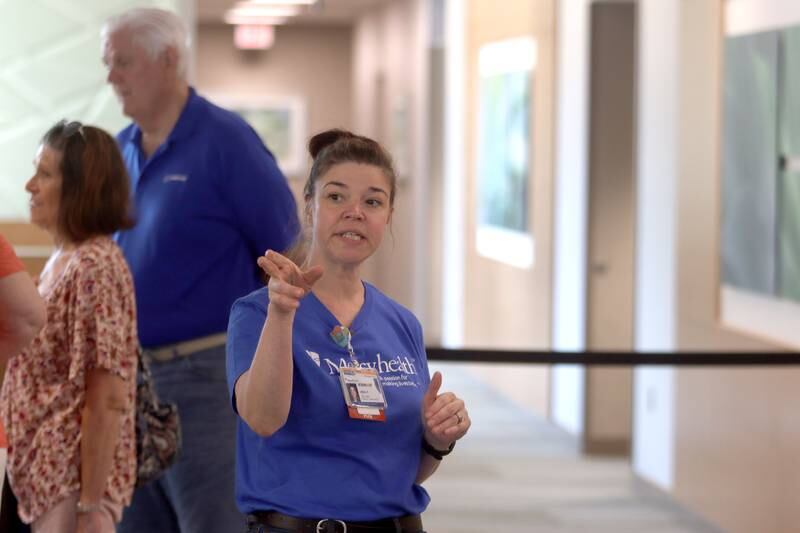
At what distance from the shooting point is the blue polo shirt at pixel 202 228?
3.06m

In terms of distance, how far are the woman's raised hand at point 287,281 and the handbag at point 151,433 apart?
105 centimetres

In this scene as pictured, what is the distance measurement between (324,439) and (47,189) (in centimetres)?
107

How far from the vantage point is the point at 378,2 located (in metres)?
16.3

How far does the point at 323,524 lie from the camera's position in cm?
202

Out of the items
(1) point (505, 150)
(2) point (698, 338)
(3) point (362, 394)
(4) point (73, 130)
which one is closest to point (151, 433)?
(4) point (73, 130)

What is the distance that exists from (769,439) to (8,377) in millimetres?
3813

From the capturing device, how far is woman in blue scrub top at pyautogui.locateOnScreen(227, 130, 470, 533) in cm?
202

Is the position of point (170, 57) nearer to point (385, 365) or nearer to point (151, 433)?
point (151, 433)

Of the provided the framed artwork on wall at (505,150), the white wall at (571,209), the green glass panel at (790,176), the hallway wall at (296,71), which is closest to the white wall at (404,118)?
the framed artwork on wall at (505,150)

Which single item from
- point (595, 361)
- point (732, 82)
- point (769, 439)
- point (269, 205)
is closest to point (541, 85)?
point (732, 82)

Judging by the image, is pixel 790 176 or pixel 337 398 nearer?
pixel 337 398

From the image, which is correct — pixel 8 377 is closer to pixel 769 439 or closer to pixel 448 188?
pixel 769 439

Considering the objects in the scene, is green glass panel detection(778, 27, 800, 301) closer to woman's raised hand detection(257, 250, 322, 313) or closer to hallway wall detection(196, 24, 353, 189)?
woman's raised hand detection(257, 250, 322, 313)

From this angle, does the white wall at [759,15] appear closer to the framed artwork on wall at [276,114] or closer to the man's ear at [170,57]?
the man's ear at [170,57]
